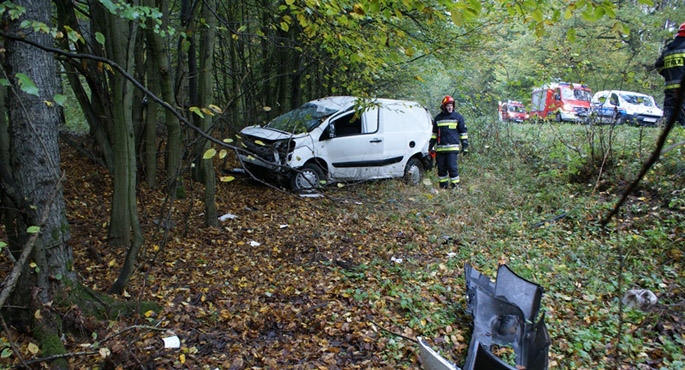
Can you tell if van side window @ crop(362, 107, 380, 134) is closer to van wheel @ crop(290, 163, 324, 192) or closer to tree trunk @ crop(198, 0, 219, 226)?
van wheel @ crop(290, 163, 324, 192)

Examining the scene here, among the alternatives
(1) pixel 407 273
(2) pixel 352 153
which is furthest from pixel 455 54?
(1) pixel 407 273

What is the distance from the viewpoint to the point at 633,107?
39.4 ft

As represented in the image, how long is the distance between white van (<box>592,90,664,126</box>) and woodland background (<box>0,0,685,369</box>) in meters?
0.39

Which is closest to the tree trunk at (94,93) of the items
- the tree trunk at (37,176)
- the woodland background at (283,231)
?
the woodland background at (283,231)

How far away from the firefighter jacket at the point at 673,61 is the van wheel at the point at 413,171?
470 centimetres

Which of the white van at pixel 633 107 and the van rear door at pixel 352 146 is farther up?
the white van at pixel 633 107

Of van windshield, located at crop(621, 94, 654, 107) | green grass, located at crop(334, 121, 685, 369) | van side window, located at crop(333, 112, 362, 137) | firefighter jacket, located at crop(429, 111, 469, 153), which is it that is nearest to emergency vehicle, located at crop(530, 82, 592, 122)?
green grass, located at crop(334, 121, 685, 369)

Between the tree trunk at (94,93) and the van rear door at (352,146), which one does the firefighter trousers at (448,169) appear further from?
the tree trunk at (94,93)

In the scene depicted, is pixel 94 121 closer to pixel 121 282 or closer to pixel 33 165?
pixel 121 282

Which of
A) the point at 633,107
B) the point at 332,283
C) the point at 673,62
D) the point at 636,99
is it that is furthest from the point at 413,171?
the point at 633,107

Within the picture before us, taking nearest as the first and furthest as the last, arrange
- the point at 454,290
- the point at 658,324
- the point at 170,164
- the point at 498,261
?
the point at 658,324 < the point at 454,290 < the point at 498,261 < the point at 170,164

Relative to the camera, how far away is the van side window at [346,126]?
8.27m

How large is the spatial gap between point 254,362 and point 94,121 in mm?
5516

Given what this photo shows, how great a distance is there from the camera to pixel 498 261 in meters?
5.17
